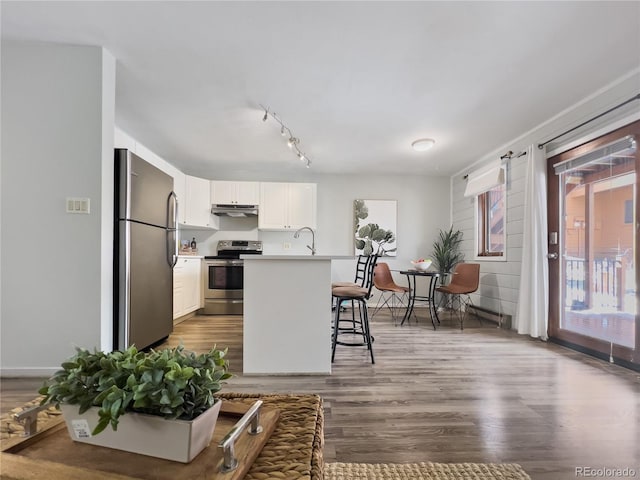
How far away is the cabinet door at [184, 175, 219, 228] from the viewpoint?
492cm

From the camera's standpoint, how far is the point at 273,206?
5.42 meters

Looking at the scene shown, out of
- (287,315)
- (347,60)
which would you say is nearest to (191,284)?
(287,315)

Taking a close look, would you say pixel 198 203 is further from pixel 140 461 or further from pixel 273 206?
pixel 140 461

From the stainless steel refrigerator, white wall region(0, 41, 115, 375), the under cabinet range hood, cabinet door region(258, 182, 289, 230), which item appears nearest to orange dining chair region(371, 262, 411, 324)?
cabinet door region(258, 182, 289, 230)

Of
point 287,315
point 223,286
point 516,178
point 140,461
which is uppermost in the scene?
point 516,178

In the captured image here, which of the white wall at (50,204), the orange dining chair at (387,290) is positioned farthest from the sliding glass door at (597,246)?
the white wall at (50,204)

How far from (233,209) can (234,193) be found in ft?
0.92

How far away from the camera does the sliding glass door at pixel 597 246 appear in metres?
2.67

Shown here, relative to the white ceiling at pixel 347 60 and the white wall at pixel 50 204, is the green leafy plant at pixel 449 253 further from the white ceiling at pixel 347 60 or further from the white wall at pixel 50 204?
the white wall at pixel 50 204

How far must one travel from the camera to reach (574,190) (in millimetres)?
3256

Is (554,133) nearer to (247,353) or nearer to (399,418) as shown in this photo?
(399,418)

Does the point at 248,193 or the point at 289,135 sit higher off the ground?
the point at 289,135

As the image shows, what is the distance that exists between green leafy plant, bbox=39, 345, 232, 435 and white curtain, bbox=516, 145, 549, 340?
3.74 m

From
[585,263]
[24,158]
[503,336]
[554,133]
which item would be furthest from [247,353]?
[554,133]
